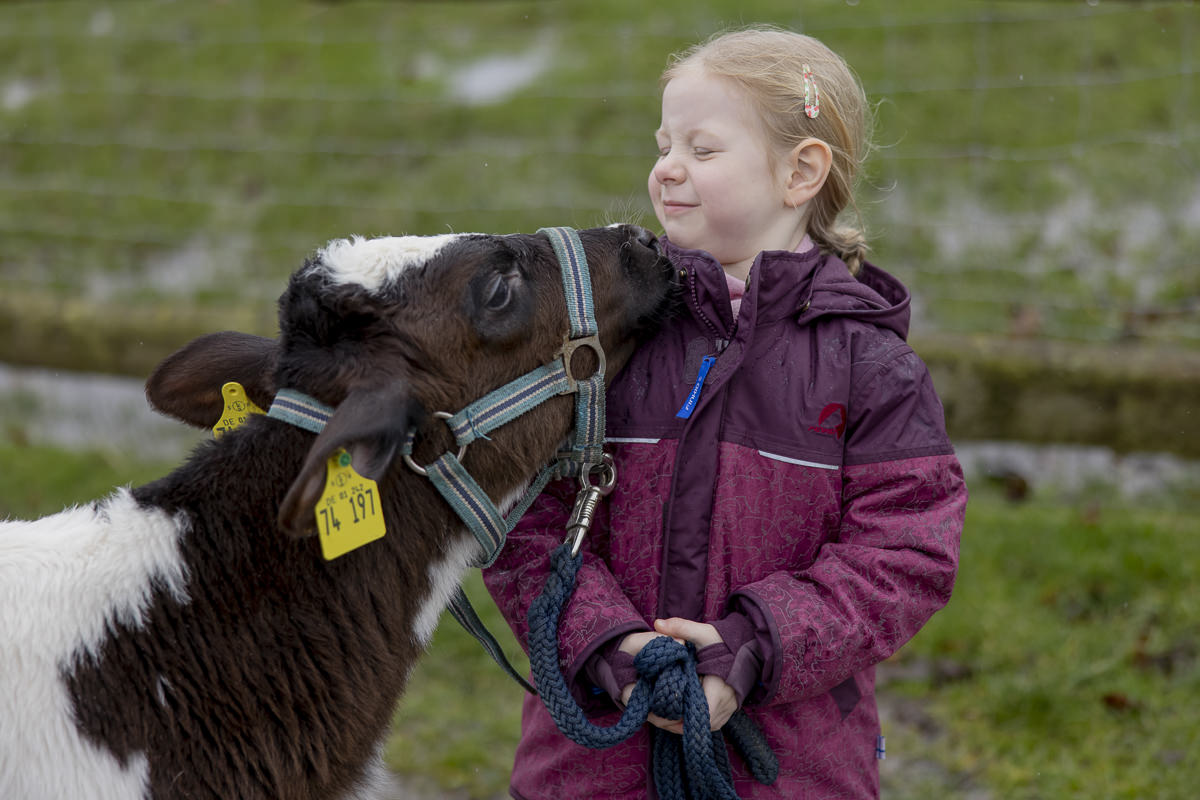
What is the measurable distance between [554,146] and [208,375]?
5.82 metres

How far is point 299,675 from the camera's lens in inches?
91.8

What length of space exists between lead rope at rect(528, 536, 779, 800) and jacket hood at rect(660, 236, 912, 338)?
0.60 m

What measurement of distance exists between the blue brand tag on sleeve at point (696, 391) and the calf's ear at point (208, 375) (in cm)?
91

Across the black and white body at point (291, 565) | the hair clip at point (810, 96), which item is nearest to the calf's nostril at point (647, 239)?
the black and white body at point (291, 565)

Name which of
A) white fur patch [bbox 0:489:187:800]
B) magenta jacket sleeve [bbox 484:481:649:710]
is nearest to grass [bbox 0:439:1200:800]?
magenta jacket sleeve [bbox 484:481:649:710]

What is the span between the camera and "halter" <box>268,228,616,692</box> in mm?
2428

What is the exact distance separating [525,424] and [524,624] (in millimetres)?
433

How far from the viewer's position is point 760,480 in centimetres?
241

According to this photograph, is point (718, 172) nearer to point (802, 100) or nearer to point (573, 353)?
point (802, 100)

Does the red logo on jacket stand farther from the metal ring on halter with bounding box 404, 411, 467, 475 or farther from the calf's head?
the metal ring on halter with bounding box 404, 411, 467, 475

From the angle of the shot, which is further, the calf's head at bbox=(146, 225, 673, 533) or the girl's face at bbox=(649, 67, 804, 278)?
the girl's face at bbox=(649, 67, 804, 278)

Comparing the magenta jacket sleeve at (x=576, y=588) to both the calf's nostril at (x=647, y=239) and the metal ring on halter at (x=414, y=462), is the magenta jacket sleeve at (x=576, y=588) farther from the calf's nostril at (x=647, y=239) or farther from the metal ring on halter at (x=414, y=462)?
the calf's nostril at (x=647, y=239)

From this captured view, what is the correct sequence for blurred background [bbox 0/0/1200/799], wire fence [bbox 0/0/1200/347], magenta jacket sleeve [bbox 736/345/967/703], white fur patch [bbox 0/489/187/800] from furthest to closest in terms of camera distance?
wire fence [bbox 0/0/1200/347]
blurred background [bbox 0/0/1200/799]
magenta jacket sleeve [bbox 736/345/967/703]
white fur patch [bbox 0/489/187/800]

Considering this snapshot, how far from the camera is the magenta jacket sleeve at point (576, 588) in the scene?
2.37 m
